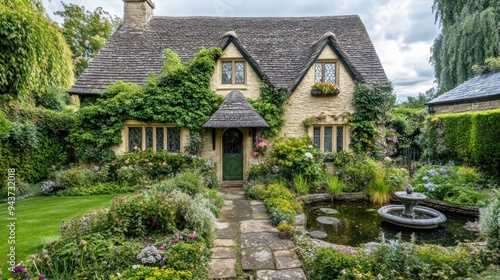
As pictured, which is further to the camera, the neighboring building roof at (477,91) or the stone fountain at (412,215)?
the neighboring building roof at (477,91)

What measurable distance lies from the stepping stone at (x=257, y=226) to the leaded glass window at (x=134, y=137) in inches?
270

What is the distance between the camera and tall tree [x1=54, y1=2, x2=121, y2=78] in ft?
77.3

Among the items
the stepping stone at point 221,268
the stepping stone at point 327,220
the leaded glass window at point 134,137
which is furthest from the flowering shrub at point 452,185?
the leaded glass window at point 134,137

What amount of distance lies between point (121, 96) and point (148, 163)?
2961 millimetres

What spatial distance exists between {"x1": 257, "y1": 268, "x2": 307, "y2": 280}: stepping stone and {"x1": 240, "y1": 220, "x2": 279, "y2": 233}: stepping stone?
1620 mm

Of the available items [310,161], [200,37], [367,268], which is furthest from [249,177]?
[200,37]

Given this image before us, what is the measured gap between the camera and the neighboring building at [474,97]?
10.4 m

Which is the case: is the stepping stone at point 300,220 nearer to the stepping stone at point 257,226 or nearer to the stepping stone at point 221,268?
the stepping stone at point 257,226

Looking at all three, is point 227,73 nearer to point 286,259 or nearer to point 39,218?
point 39,218

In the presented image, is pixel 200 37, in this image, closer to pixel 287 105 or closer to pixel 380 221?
pixel 287 105

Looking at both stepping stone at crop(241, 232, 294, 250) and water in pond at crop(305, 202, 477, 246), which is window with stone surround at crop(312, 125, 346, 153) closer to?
water in pond at crop(305, 202, 477, 246)

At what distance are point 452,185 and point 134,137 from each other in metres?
11.9

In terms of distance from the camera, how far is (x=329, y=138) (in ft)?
36.4

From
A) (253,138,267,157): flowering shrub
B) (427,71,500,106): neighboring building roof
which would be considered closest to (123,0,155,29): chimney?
(253,138,267,157): flowering shrub
